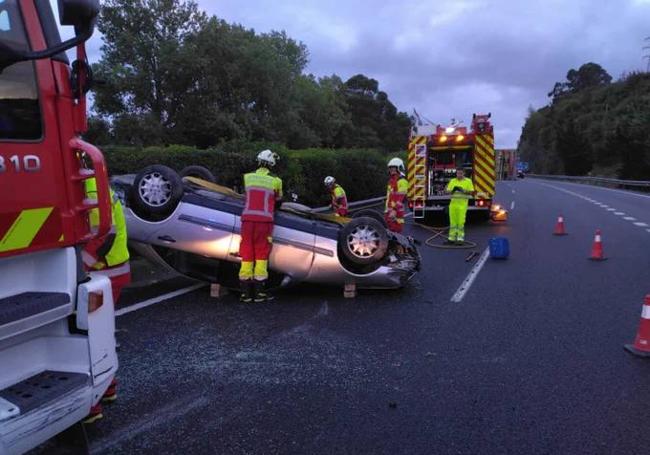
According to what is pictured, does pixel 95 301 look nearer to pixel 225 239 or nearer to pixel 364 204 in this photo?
pixel 225 239

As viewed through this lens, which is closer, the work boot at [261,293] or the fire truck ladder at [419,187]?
the work boot at [261,293]

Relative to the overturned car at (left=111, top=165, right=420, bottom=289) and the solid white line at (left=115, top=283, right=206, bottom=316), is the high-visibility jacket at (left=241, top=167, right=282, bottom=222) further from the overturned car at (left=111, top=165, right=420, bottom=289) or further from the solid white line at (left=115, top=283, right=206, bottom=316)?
the solid white line at (left=115, top=283, right=206, bottom=316)

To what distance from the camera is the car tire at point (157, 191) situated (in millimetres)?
6336

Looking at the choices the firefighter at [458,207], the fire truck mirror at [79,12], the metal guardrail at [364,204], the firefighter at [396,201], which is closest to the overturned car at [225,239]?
the firefighter at [396,201]

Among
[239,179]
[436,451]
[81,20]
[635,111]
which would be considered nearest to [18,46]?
[81,20]

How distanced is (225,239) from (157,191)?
0.94 m

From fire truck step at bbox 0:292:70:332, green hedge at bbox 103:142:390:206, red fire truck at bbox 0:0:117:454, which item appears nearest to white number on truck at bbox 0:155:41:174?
red fire truck at bbox 0:0:117:454

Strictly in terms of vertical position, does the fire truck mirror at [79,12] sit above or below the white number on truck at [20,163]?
above

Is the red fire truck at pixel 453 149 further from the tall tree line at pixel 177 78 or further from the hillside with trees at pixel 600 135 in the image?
the hillside with trees at pixel 600 135

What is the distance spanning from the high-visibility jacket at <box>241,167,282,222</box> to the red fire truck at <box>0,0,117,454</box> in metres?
3.57

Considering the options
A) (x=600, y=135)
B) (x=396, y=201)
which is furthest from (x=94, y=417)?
(x=600, y=135)

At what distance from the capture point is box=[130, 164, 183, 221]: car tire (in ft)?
20.8

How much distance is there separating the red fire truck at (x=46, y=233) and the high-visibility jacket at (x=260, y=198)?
140 inches

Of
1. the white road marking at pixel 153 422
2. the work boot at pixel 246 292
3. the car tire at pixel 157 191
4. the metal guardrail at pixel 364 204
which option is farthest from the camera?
the metal guardrail at pixel 364 204
